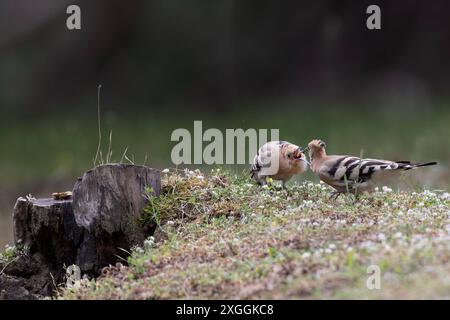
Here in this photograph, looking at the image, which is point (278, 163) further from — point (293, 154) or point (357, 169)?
point (357, 169)

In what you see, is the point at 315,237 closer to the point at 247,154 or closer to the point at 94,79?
the point at 247,154

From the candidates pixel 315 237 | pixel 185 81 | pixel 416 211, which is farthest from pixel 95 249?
pixel 185 81

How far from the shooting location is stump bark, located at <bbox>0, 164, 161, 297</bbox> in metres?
6.80

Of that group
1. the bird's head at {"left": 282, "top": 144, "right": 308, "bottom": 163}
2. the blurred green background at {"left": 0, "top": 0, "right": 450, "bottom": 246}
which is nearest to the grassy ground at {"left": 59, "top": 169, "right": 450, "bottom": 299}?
the bird's head at {"left": 282, "top": 144, "right": 308, "bottom": 163}

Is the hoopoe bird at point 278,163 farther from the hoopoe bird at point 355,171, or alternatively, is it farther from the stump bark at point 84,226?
the stump bark at point 84,226

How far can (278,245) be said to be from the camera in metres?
5.85

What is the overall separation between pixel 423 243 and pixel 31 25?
53.0 ft

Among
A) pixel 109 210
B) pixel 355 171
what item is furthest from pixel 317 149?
pixel 109 210

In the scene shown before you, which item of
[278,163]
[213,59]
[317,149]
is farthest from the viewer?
[213,59]

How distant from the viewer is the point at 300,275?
5254mm

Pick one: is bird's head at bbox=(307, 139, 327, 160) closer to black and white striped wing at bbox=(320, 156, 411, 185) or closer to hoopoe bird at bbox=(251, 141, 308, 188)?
hoopoe bird at bbox=(251, 141, 308, 188)

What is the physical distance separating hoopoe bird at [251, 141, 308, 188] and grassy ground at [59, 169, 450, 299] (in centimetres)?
13

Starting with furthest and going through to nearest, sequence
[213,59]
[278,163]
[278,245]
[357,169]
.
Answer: [213,59] < [278,163] < [357,169] < [278,245]

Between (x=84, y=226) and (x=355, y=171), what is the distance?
7.46 feet
